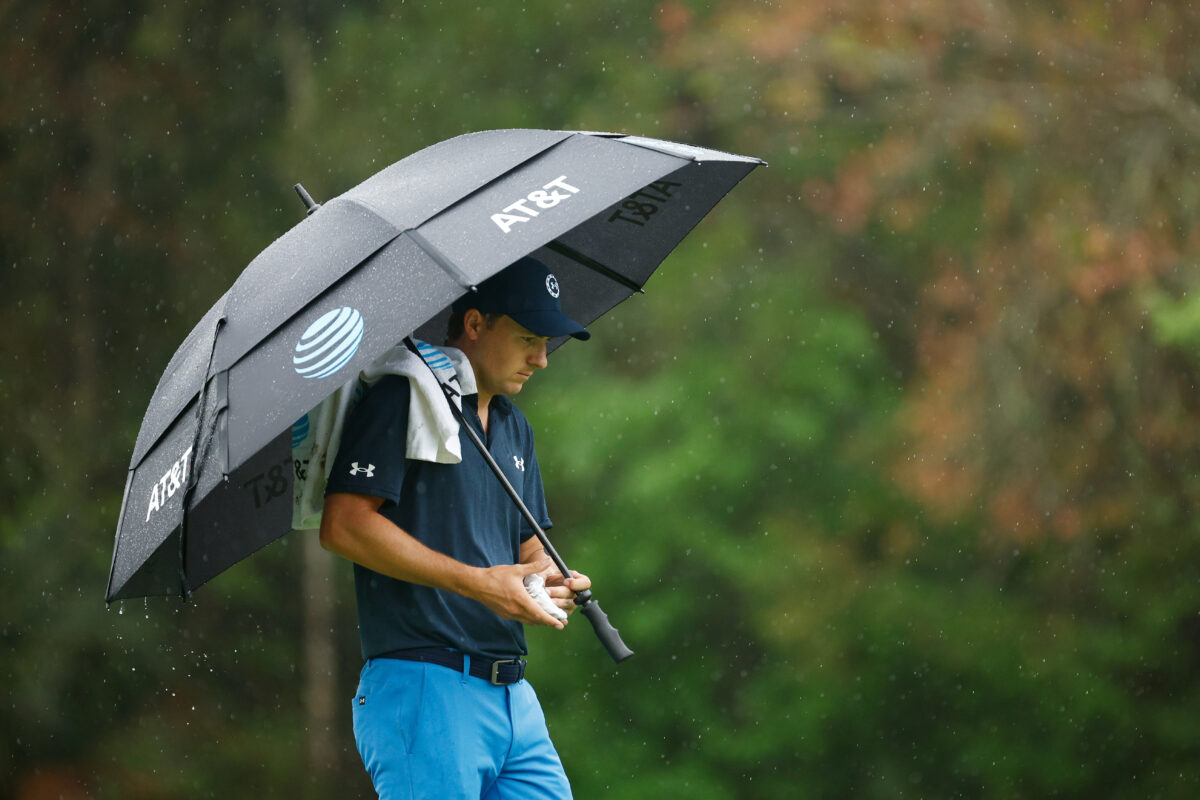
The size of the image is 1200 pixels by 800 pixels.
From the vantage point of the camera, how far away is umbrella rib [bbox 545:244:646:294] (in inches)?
150

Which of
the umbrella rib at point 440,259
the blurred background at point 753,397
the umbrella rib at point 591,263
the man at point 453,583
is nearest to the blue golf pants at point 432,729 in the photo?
the man at point 453,583

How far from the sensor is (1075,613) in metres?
9.50

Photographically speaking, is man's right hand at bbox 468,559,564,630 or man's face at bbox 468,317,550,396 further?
man's face at bbox 468,317,550,396

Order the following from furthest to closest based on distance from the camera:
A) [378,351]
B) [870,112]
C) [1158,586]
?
[870,112] → [1158,586] → [378,351]

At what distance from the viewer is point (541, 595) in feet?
9.66

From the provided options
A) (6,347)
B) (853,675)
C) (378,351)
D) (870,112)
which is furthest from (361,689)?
(6,347)

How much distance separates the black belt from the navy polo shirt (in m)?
0.02

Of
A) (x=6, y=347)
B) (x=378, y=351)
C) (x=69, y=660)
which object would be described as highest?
(x=378, y=351)

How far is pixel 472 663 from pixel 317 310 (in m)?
0.82

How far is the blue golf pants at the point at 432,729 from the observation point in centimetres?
299

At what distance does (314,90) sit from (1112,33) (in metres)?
5.16

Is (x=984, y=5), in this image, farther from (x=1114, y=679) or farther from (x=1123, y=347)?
(x=1114, y=679)

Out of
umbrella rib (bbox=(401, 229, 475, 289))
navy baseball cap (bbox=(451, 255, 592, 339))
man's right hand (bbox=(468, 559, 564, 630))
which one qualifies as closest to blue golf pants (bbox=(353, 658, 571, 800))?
man's right hand (bbox=(468, 559, 564, 630))

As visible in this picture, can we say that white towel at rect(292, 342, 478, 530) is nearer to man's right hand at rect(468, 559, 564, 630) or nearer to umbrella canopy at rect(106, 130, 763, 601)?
umbrella canopy at rect(106, 130, 763, 601)
